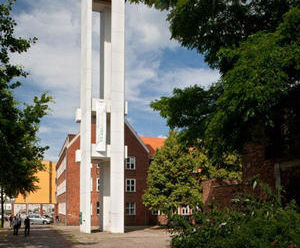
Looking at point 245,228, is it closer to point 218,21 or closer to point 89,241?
point 218,21

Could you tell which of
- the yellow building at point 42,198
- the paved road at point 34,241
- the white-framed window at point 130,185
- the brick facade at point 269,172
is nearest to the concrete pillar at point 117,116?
the paved road at point 34,241

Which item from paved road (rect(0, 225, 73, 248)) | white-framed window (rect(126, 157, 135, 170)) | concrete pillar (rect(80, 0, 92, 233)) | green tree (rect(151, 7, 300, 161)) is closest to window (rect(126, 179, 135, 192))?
white-framed window (rect(126, 157, 135, 170))

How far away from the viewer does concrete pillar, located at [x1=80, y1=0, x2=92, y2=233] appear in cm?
3284

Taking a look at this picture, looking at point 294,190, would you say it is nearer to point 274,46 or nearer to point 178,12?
point 274,46

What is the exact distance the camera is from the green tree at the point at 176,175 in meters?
39.5

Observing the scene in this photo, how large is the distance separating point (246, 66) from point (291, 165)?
6332 millimetres

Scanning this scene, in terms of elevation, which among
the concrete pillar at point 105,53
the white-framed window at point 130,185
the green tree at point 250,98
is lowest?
the white-framed window at point 130,185

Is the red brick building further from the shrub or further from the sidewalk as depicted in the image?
the shrub

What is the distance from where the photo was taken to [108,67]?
36.3 metres

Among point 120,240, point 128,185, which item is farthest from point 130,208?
point 120,240

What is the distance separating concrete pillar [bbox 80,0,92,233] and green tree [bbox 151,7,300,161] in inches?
737

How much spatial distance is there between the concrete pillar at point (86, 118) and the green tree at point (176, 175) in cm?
833

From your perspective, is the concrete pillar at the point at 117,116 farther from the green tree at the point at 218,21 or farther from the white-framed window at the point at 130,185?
the green tree at the point at 218,21

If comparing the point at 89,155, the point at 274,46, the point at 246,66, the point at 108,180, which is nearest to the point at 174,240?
the point at 246,66
